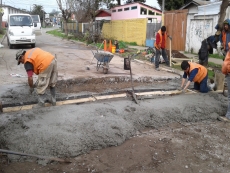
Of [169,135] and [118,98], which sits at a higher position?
[118,98]

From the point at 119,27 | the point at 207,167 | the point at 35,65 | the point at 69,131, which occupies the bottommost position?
the point at 207,167

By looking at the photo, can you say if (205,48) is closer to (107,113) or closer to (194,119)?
(194,119)

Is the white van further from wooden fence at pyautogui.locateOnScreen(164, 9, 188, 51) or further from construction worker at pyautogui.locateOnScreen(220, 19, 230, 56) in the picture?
construction worker at pyautogui.locateOnScreen(220, 19, 230, 56)

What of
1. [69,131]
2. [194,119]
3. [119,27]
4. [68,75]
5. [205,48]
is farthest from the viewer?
[119,27]

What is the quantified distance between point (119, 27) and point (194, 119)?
2109 centimetres

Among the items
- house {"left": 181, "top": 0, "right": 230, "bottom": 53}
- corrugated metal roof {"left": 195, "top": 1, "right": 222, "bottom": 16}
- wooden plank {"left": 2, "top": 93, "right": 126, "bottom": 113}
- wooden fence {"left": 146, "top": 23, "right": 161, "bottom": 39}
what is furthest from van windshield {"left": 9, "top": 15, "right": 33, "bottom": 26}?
wooden plank {"left": 2, "top": 93, "right": 126, "bottom": 113}

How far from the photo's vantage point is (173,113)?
215 inches

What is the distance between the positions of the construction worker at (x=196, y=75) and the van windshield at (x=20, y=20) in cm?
1354

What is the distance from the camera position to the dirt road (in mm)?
3703

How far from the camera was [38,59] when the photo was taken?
508cm

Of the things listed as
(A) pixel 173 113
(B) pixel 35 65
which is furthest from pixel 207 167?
(B) pixel 35 65

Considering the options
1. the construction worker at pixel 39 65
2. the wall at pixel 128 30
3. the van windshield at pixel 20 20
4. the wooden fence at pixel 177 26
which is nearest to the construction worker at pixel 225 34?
the construction worker at pixel 39 65

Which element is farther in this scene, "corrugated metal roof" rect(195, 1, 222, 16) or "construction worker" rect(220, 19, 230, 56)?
"corrugated metal roof" rect(195, 1, 222, 16)

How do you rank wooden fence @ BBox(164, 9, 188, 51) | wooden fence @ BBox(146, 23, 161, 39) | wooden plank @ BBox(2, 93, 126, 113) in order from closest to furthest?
1. wooden plank @ BBox(2, 93, 126, 113)
2. wooden fence @ BBox(164, 9, 188, 51)
3. wooden fence @ BBox(146, 23, 161, 39)
